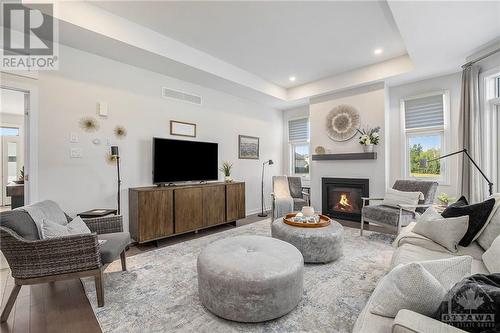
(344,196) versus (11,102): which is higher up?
(11,102)

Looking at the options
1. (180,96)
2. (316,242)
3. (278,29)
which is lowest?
(316,242)

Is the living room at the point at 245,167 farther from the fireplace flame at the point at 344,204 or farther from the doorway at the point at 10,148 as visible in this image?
the doorway at the point at 10,148

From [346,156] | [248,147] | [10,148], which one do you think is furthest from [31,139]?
[10,148]

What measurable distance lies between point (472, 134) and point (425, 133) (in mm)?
951

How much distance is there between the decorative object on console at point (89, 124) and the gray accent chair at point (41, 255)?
169 cm

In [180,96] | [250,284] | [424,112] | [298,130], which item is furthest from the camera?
[298,130]

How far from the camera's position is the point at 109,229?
2.75 metres

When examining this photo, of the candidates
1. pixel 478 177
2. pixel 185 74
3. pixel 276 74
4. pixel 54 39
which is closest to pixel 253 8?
pixel 185 74

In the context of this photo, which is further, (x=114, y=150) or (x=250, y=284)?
(x=114, y=150)

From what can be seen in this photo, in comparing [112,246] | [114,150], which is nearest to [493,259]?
[112,246]

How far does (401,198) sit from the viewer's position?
3732mm

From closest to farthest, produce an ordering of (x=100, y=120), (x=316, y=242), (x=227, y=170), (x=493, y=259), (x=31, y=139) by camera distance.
Result: (x=493, y=259)
(x=316, y=242)
(x=31, y=139)
(x=100, y=120)
(x=227, y=170)

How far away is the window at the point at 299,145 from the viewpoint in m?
6.35

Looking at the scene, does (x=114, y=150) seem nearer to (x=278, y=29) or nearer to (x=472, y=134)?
(x=278, y=29)
